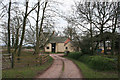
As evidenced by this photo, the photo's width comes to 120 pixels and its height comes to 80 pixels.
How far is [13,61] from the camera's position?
10.8 meters

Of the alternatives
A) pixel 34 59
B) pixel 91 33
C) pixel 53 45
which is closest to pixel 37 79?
pixel 34 59

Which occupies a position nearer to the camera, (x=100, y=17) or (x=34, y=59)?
(x=34, y=59)

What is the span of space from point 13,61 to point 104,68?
7580 millimetres

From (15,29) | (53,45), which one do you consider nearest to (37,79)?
(15,29)

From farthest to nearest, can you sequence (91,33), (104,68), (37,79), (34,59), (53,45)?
(53,45) → (91,33) → (34,59) → (104,68) → (37,79)

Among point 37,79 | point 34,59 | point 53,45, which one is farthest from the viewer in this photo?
point 53,45

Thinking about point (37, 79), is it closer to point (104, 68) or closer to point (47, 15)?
point (104, 68)

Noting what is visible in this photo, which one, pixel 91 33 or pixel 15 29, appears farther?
pixel 15 29

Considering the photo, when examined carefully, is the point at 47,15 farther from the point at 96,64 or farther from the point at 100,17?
the point at 96,64

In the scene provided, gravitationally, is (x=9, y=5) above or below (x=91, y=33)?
above

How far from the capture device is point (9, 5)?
14.9m

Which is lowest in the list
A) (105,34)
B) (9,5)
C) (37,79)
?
(37,79)

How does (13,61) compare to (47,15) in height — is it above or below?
below

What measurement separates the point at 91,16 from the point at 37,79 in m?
12.8
